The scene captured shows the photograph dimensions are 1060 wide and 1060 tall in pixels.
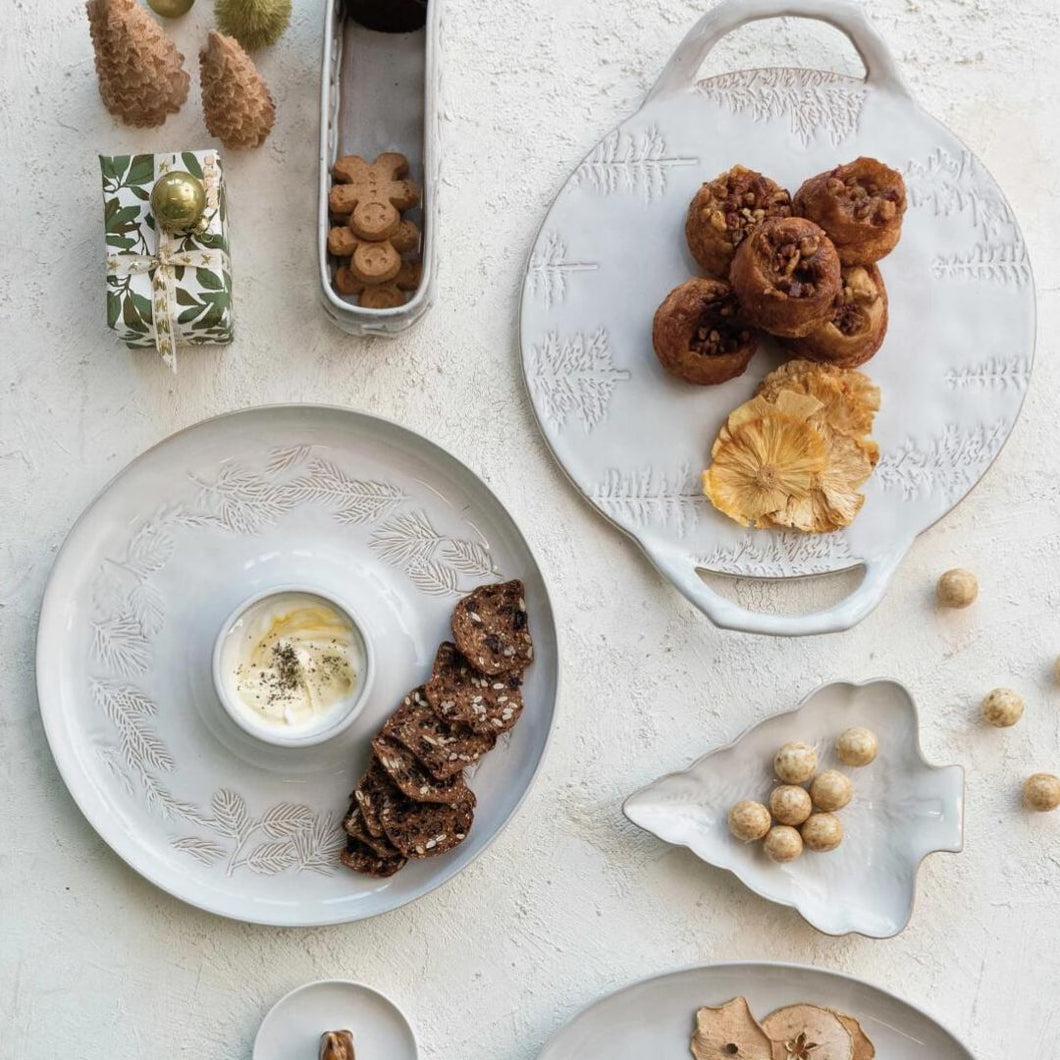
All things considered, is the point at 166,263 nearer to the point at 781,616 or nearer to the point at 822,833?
the point at 781,616

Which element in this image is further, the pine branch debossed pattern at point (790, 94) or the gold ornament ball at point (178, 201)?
A: the pine branch debossed pattern at point (790, 94)

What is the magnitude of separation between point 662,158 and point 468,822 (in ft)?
2.60

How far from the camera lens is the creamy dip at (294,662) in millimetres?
1301

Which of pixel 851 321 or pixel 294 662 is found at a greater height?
pixel 851 321

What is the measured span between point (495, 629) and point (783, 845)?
40 cm

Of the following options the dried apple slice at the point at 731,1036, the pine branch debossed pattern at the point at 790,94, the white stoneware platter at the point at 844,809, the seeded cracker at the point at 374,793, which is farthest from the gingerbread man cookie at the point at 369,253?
the dried apple slice at the point at 731,1036

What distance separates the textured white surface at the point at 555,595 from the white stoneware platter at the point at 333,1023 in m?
0.03

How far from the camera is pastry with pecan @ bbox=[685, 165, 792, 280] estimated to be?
1328 millimetres

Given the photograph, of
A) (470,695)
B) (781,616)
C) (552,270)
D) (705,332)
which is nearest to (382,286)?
(552,270)

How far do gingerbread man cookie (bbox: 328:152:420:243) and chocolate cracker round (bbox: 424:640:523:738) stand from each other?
1.53ft

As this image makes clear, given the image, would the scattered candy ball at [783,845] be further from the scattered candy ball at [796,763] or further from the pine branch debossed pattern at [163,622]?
the pine branch debossed pattern at [163,622]

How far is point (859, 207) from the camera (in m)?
1.29

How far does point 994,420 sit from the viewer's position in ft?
4.59

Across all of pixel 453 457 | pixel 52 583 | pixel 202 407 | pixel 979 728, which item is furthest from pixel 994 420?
pixel 52 583
